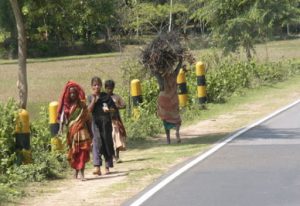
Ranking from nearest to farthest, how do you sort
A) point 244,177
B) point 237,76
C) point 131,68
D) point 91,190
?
point 91,190, point 244,177, point 131,68, point 237,76

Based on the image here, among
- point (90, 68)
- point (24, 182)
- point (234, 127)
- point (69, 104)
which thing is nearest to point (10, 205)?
point (24, 182)

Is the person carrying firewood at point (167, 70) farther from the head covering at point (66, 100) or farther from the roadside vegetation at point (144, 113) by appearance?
the head covering at point (66, 100)

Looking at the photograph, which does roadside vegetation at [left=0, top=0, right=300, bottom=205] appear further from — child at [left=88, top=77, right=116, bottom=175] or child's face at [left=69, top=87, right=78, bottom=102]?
child's face at [left=69, top=87, right=78, bottom=102]

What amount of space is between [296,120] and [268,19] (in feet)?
50.6

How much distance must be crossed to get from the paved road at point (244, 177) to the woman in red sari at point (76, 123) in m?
1.52

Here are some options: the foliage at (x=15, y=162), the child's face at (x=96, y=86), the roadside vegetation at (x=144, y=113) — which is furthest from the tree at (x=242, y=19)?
the child's face at (x=96, y=86)

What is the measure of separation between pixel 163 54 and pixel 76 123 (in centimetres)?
417

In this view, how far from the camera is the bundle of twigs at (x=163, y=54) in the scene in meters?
14.7

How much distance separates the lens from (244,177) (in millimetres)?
10375

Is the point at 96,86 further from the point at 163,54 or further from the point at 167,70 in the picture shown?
the point at 163,54

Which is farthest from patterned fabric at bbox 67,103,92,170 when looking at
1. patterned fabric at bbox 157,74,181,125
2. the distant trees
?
the distant trees

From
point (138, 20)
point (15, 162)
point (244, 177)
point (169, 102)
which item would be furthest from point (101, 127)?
point (138, 20)

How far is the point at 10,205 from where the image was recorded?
926 cm

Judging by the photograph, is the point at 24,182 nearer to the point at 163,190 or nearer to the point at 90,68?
the point at 163,190
